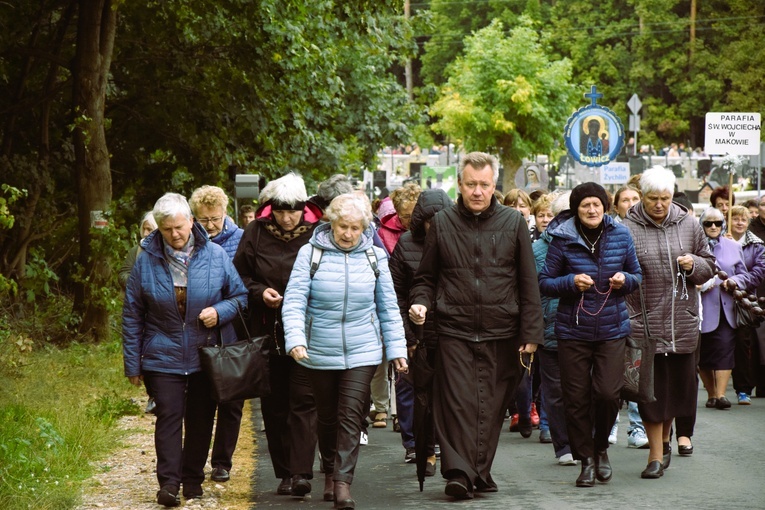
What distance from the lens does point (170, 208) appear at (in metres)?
8.23

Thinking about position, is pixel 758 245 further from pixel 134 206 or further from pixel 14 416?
pixel 134 206

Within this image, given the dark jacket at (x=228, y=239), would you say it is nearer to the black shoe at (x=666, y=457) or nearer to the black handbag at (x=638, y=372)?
the black handbag at (x=638, y=372)

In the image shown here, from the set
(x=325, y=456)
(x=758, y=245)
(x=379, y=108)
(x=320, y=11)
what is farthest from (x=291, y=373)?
(x=379, y=108)

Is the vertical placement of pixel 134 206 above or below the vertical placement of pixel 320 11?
below

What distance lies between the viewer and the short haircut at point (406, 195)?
10.6 meters

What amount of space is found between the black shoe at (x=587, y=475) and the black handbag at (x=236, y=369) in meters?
2.06

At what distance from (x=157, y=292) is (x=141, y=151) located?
13.6 metres

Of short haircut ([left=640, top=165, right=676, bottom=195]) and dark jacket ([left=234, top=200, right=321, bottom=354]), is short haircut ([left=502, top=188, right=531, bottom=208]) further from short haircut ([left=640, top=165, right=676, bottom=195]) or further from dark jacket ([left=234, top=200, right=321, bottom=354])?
dark jacket ([left=234, top=200, right=321, bottom=354])

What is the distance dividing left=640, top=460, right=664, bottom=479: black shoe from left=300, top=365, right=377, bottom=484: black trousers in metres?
2.03

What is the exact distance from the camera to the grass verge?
8562 mm

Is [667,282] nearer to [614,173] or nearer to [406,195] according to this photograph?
[406,195]

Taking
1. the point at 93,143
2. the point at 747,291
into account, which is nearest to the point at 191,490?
the point at 747,291

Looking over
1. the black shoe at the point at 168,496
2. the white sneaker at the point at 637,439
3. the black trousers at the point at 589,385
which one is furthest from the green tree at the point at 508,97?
the black shoe at the point at 168,496

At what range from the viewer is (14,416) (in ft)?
37.1
